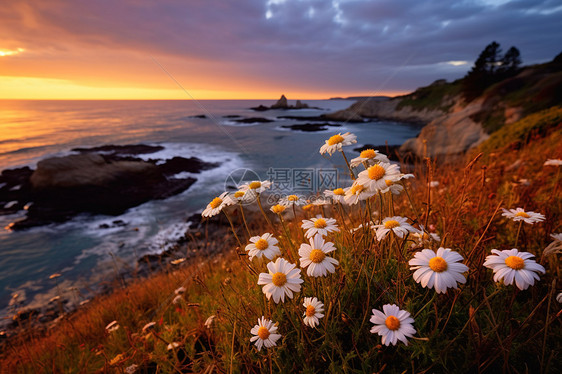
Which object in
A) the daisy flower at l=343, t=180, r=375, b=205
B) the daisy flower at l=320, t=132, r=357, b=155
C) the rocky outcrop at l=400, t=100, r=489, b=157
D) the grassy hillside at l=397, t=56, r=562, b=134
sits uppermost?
the grassy hillside at l=397, t=56, r=562, b=134

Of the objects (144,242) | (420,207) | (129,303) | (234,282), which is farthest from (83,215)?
(420,207)

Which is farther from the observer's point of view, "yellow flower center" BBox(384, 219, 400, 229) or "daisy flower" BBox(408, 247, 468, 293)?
"yellow flower center" BBox(384, 219, 400, 229)

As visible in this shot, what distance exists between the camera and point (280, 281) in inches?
59.8

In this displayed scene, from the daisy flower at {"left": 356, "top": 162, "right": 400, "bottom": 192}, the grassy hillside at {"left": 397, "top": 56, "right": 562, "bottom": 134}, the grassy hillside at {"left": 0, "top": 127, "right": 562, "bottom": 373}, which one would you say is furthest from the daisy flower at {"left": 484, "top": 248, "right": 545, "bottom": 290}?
the grassy hillside at {"left": 397, "top": 56, "right": 562, "bottom": 134}

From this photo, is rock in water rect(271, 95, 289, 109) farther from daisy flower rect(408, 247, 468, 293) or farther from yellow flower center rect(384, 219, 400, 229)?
daisy flower rect(408, 247, 468, 293)

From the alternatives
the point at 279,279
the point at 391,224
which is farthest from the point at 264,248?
the point at 391,224

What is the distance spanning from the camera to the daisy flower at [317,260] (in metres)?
1.52

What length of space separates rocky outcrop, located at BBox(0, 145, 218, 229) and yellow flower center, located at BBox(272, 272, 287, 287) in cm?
1854

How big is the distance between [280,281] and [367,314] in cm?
78

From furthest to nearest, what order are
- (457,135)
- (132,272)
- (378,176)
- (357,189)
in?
(457,135) < (132,272) < (357,189) < (378,176)

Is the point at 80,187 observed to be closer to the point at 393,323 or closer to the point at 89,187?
the point at 89,187

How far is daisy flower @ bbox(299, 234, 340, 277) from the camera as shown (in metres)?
1.52

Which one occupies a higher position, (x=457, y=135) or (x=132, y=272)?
(x=457, y=135)

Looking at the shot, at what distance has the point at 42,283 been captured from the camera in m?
10.0
